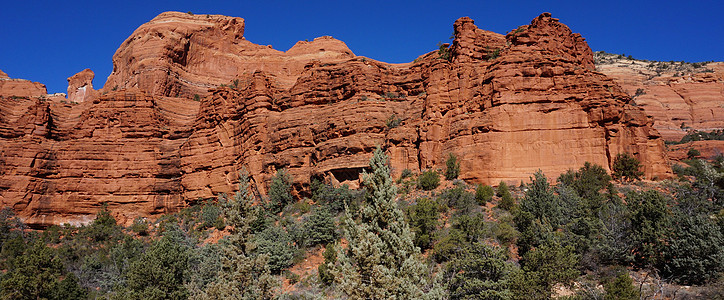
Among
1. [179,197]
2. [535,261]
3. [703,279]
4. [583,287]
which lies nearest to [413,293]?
[535,261]

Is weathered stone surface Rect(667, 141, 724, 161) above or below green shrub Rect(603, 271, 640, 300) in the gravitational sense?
above

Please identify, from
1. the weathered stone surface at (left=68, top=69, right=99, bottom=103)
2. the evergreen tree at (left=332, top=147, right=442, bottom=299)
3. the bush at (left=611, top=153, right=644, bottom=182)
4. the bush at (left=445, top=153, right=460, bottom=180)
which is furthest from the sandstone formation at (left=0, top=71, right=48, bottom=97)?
the bush at (left=611, top=153, right=644, bottom=182)

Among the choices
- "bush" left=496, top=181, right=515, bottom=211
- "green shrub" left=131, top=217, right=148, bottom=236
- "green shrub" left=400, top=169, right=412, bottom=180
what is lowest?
"green shrub" left=131, top=217, right=148, bottom=236

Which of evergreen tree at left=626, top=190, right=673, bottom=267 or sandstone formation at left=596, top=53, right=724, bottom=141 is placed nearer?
evergreen tree at left=626, top=190, right=673, bottom=267

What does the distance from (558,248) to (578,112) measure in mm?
13093

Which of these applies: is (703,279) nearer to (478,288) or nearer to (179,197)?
(478,288)

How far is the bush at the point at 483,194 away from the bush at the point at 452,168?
98.8 inches

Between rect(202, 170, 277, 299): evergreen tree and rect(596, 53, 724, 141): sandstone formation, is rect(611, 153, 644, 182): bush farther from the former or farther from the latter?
rect(596, 53, 724, 141): sandstone formation

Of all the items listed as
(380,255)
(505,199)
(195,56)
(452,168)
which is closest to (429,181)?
(452,168)

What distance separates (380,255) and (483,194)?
54.8 ft

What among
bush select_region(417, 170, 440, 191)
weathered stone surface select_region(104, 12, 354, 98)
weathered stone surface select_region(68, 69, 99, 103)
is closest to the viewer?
bush select_region(417, 170, 440, 191)

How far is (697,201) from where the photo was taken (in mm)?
25641

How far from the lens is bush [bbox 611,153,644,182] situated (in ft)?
101

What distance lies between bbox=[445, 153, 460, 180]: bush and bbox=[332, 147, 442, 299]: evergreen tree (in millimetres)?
17898
